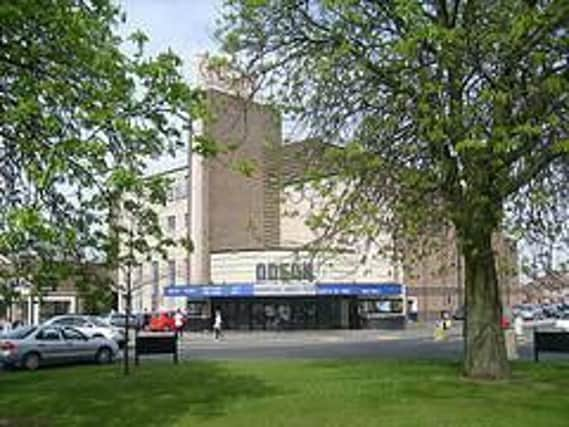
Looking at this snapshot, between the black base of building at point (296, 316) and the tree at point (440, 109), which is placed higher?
the tree at point (440, 109)

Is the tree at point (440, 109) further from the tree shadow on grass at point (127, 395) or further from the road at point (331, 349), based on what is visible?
the road at point (331, 349)

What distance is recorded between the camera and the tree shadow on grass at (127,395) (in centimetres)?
1411

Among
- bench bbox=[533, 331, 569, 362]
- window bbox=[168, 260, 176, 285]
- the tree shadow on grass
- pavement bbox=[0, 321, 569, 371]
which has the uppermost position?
window bbox=[168, 260, 176, 285]

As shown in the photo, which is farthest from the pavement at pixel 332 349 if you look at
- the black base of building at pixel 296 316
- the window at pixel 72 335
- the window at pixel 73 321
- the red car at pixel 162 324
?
the red car at pixel 162 324

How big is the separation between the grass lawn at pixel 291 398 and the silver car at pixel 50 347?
5.37 meters

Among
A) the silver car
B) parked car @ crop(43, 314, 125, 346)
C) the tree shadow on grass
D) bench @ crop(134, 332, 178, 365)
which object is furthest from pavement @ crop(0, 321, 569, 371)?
the tree shadow on grass

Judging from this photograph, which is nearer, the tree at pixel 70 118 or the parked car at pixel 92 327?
the tree at pixel 70 118

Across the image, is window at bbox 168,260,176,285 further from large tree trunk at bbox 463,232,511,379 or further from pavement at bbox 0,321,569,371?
large tree trunk at bbox 463,232,511,379

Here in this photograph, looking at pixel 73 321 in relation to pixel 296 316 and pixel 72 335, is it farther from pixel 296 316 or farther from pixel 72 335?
pixel 296 316

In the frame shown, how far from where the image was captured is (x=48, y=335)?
28.2m

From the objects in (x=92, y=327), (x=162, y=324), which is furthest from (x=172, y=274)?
(x=92, y=327)

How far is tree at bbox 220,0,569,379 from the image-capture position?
14930 millimetres

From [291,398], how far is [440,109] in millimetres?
5569

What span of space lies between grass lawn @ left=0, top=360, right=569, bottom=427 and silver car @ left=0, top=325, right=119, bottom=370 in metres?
5.37
